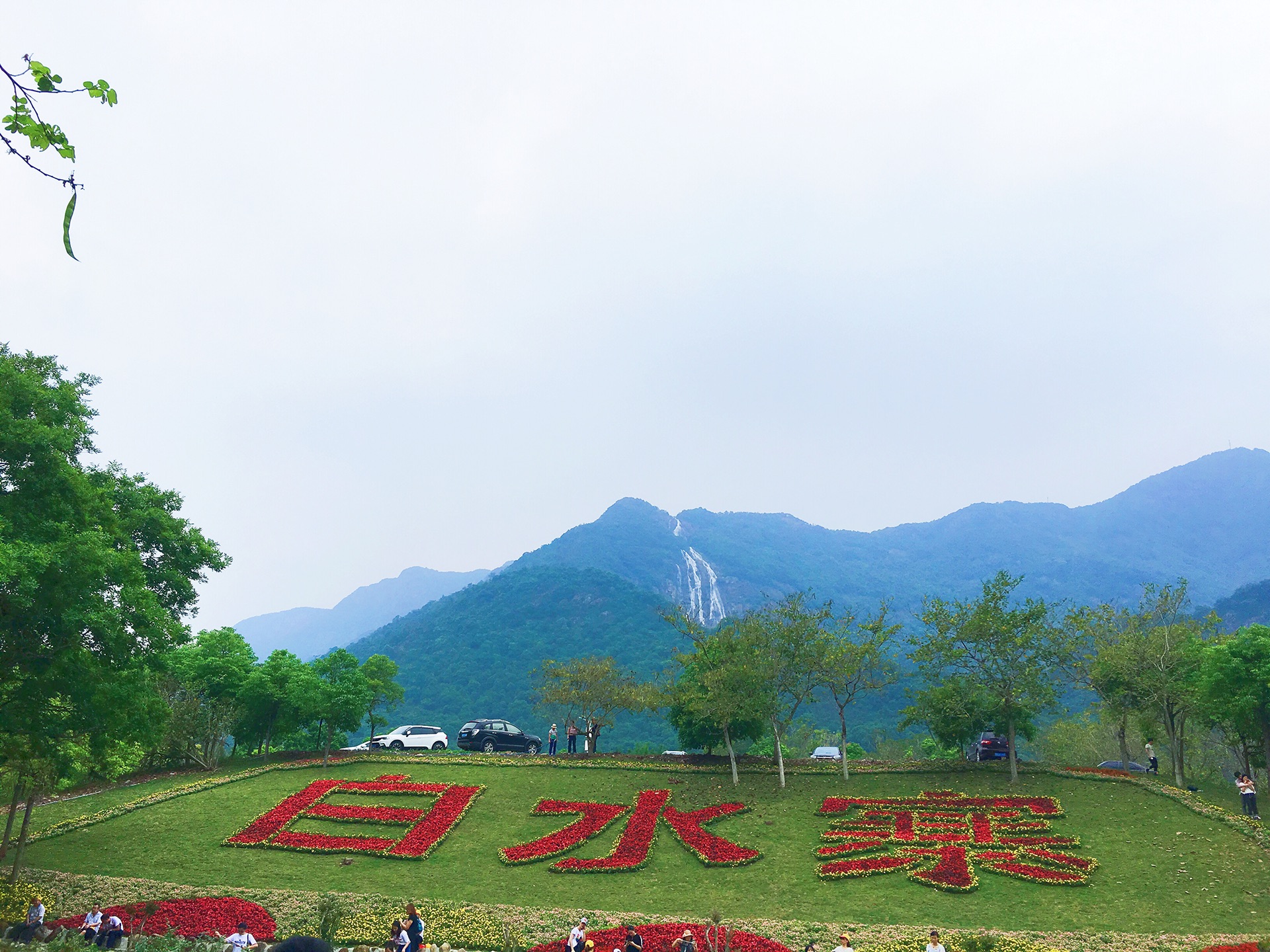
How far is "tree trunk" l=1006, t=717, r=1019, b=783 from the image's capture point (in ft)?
91.4

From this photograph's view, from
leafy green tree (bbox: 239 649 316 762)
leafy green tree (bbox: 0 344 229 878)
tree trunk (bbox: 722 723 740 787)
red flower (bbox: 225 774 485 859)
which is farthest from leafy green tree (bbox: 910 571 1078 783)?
leafy green tree (bbox: 239 649 316 762)

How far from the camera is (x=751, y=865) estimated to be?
21609 millimetres

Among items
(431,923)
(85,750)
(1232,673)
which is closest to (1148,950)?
(1232,673)

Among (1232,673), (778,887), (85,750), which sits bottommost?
(778,887)

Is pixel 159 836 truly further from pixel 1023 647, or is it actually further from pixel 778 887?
pixel 1023 647

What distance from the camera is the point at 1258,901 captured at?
1697 centimetres

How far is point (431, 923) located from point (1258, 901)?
19.6m

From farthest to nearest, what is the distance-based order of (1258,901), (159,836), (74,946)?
1. (159,836)
2. (1258,901)
3. (74,946)

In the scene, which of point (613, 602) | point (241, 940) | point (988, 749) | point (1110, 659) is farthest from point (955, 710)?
point (613, 602)

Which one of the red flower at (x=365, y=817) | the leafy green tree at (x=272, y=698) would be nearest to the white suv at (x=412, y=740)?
the leafy green tree at (x=272, y=698)

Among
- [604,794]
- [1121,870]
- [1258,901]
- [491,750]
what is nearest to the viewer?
[1258,901]

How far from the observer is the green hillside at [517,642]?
258 feet

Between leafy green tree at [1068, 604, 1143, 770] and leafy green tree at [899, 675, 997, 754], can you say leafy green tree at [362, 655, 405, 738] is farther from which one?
leafy green tree at [1068, 604, 1143, 770]

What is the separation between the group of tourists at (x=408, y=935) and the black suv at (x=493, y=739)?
881 inches
